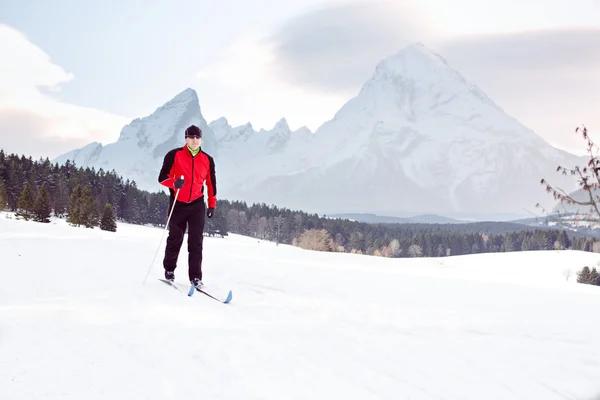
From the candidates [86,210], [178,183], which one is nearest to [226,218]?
[86,210]

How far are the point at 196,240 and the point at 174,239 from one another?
1.34ft

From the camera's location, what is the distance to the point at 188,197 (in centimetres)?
724

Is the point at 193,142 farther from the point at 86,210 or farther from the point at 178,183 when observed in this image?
the point at 86,210

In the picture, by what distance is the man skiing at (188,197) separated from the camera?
7.16 m

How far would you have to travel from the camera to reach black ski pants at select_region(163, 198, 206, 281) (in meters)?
7.23

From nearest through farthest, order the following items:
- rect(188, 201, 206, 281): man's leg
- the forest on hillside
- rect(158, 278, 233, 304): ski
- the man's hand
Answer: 1. rect(158, 278, 233, 304): ski
2. the man's hand
3. rect(188, 201, 206, 281): man's leg
4. the forest on hillside

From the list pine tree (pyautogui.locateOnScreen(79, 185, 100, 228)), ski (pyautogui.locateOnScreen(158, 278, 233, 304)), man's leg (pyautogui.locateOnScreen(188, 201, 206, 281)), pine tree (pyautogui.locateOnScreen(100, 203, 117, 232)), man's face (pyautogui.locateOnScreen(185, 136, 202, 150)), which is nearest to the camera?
ski (pyautogui.locateOnScreen(158, 278, 233, 304))

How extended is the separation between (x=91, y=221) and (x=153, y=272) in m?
56.5

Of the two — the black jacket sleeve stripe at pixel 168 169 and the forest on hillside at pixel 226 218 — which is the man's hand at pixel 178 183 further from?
the forest on hillside at pixel 226 218

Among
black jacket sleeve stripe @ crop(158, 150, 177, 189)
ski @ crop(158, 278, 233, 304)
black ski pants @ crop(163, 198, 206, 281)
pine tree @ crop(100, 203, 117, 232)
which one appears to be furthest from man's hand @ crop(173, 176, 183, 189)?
pine tree @ crop(100, 203, 117, 232)

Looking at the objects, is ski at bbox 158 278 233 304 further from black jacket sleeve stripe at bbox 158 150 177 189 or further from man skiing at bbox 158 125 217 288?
black jacket sleeve stripe at bbox 158 150 177 189

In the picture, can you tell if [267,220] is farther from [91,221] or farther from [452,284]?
[452,284]

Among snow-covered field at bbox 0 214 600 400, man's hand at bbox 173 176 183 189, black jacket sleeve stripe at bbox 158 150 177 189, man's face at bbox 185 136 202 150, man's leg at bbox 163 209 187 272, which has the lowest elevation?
snow-covered field at bbox 0 214 600 400

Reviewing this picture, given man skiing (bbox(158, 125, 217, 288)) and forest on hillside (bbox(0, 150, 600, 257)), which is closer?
man skiing (bbox(158, 125, 217, 288))
